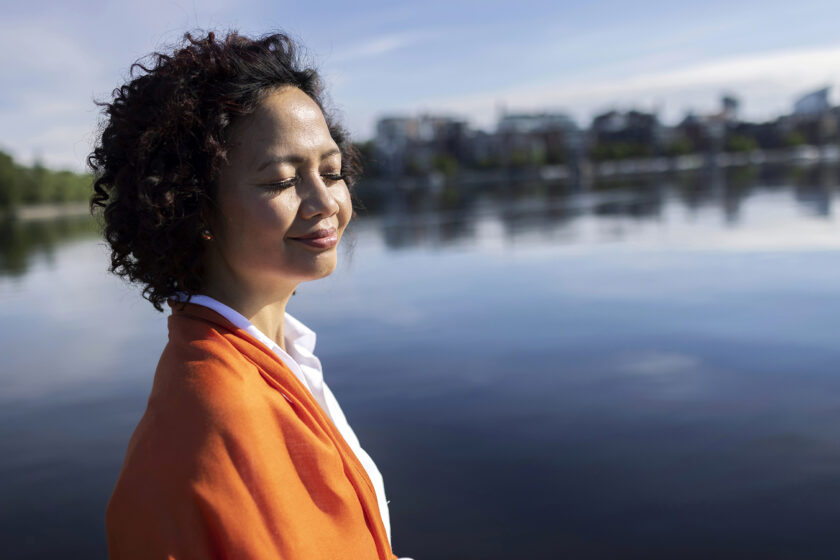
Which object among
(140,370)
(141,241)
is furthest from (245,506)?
(140,370)

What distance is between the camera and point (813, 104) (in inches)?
6713

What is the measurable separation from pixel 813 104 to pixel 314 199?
197014 mm

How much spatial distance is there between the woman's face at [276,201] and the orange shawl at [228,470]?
208 millimetres

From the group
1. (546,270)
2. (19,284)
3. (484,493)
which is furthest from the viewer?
(19,284)

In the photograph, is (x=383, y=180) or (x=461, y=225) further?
(x=383, y=180)

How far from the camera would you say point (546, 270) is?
12398mm

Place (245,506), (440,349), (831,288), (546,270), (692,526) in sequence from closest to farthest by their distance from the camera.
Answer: (245,506) → (692,526) → (440,349) → (831,288) → (546,270)

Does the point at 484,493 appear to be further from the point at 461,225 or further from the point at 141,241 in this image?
the point at 461,225

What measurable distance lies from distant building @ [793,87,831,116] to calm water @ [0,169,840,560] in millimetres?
180395

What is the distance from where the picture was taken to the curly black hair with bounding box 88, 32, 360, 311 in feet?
4.88

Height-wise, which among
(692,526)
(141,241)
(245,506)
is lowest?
(692,526)

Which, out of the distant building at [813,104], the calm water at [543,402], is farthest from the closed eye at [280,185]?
the distant building at [813,104]

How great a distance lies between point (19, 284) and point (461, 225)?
1298 centimetres

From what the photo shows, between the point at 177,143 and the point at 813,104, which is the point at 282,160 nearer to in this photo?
the point at 177,143
